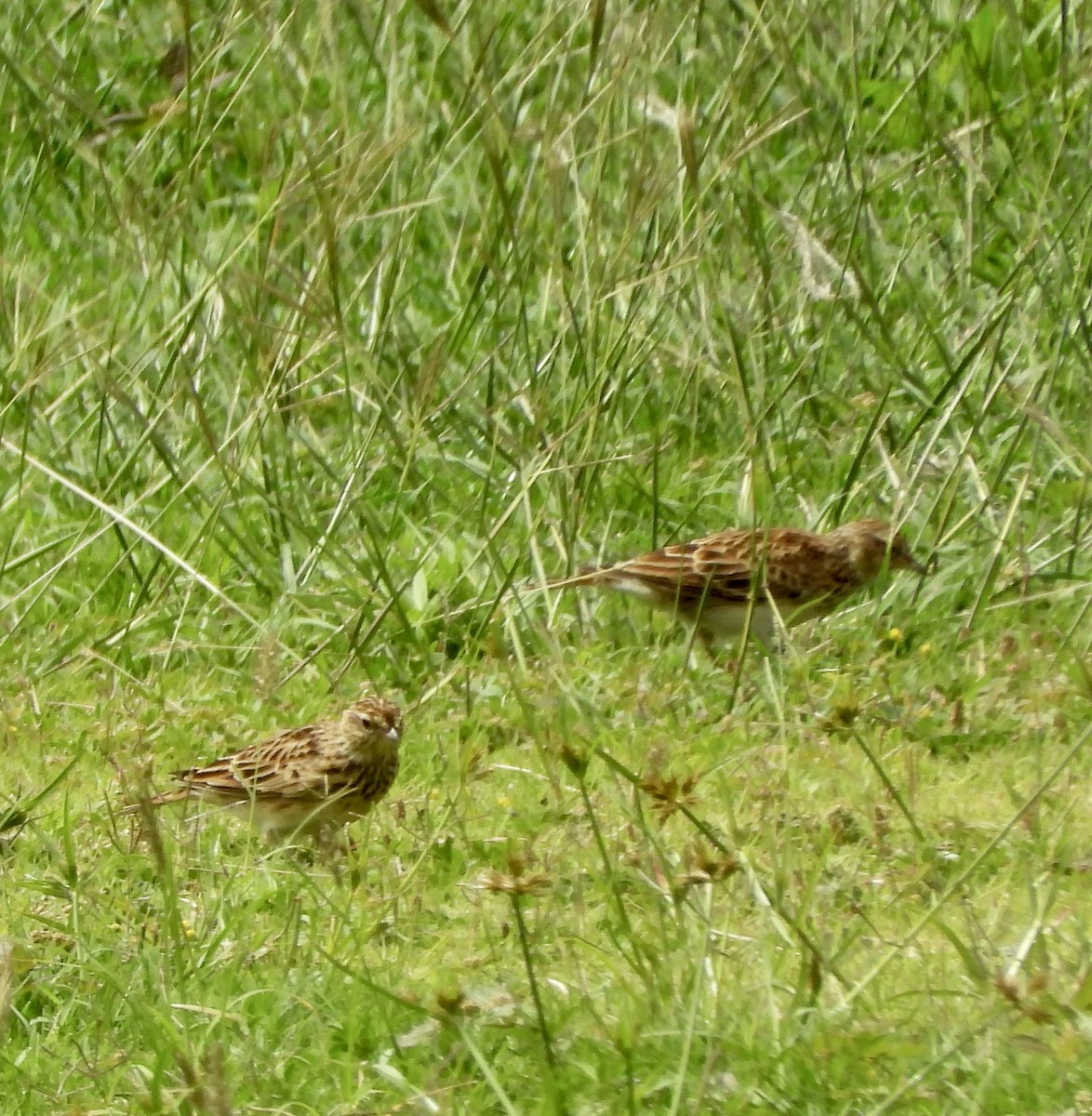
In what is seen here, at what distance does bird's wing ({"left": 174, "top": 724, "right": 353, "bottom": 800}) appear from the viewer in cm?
563

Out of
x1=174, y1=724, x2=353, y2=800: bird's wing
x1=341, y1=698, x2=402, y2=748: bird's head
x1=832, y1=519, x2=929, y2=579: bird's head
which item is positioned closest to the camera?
x1=174, y1=724, x2=353, y2=800: bird's wing

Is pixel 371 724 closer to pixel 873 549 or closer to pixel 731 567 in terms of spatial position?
pixel 731 567

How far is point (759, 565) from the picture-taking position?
6.89 m

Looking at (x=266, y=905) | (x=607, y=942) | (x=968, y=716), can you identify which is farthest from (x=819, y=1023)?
(x=968, y=716)

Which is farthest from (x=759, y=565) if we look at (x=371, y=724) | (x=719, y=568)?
(x=371, y=724)

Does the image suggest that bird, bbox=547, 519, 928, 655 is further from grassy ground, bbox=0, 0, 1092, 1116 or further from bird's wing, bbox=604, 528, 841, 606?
grassy ground, bbox=0, 0, 1092, 1116

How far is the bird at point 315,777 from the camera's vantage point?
5656 mm

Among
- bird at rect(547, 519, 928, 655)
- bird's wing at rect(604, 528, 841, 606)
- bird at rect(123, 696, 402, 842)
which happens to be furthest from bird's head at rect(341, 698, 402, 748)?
bird's wing at rect(604, 528, 841, 606)

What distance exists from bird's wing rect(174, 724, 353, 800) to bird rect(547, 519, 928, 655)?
4.29ft

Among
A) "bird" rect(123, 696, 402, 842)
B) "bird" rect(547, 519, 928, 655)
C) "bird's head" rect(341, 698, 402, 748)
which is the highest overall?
"bird's head" rect(341, 698, 402, 748)

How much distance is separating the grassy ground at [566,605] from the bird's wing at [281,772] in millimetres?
153

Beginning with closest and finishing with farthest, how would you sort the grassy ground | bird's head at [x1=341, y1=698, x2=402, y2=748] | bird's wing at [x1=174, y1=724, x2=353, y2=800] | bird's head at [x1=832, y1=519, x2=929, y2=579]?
the grassy ground < bird's wing at [x1=174, y1=724, x2=353, y2=800] < bird's head at [x1=341, y1=698, x2=402, y2=748] < bird's head at [x1=832, y1=519, x2=929, y2=579]

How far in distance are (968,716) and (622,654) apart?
122 centimetres

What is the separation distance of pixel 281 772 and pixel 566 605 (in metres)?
1.62
